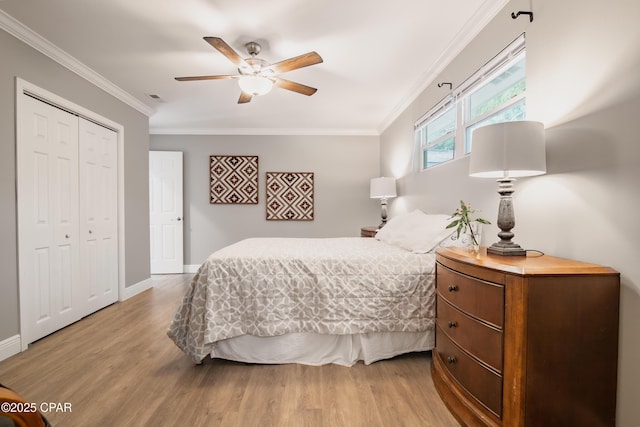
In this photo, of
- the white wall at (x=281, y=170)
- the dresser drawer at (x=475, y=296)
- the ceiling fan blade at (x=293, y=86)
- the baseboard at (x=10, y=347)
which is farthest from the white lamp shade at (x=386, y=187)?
the baseboard at (x=10, y=347)

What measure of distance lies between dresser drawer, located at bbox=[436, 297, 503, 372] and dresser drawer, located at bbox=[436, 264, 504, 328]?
0.04 m

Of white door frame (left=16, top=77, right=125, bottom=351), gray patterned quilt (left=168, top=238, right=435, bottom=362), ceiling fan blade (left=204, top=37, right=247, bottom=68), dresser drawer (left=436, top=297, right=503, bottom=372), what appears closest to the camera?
dresser drawer (left=436, top=297, right=503, bottom=372)

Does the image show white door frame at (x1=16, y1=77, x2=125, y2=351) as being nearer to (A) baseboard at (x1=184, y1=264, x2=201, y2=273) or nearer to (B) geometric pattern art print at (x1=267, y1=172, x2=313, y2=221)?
(A) baseboard at (x1=184, y1=264, x2=201, y2=273)

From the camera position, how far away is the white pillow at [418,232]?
2.27 metres

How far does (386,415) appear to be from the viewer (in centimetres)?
157

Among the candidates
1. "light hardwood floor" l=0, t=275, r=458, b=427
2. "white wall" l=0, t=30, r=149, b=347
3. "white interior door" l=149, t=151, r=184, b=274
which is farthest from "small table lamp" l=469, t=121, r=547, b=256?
"white interior door" l=149, t=151, r=184, b=274

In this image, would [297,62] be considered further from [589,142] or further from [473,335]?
[473,335]

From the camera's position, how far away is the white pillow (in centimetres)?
227

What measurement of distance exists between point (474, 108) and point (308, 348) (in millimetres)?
2331

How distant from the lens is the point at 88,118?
10.0 ft

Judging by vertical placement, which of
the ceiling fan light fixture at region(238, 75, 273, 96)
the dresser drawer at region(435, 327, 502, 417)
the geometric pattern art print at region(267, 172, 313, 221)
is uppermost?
the ceiling fan light fixture at region(238, 75, 273, 96)

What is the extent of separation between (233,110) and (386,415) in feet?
13.0

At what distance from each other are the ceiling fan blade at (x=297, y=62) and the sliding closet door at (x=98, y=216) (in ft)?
7.14

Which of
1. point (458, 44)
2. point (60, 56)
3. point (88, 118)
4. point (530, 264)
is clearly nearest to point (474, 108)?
point (458, 44)
